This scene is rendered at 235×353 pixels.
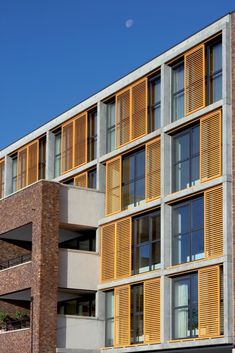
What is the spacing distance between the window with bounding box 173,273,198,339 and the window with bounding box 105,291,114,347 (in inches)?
184

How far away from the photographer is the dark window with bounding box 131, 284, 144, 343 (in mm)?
37991

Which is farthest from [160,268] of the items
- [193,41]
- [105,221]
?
[193,41]

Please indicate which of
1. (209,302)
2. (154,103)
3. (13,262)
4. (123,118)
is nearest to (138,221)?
(123,118)

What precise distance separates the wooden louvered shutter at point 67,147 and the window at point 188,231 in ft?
31.4

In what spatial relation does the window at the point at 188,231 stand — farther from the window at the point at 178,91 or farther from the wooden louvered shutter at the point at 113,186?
the wooden louvered shutter at the point at 113,186

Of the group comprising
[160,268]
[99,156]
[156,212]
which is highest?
[99,156]

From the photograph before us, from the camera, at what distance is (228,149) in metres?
34.3

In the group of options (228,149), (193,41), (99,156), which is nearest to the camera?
(228,149)

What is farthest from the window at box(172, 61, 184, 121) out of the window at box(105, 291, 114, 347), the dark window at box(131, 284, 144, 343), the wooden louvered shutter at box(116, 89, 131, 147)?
the window at box(105, 291, 114, 347)

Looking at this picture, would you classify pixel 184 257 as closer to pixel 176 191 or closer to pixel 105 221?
pixel 176 191

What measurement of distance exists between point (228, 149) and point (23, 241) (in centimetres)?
1606

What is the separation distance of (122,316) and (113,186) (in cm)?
604

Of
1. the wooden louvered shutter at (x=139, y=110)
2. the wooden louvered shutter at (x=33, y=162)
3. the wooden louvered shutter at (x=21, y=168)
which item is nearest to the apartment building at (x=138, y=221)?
the wooden louvered shutter at (x=139, y=110)

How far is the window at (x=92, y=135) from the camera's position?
4369cm
